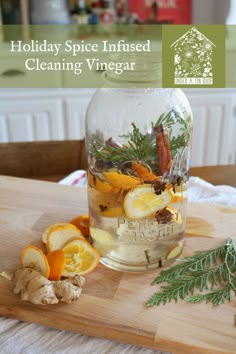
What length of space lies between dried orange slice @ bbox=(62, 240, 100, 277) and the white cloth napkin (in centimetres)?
32

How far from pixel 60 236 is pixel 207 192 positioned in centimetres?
38

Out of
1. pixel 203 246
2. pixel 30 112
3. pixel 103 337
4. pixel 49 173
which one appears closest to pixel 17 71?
pixel 30 112

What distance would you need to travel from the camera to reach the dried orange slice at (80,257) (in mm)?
649

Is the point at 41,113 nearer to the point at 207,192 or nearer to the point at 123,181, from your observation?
the point at 207,192

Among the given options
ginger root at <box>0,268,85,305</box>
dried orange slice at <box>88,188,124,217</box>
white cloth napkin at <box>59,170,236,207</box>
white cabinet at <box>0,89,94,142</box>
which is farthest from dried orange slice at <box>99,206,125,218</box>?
white cabinet at <box>0,89,94,142</box>

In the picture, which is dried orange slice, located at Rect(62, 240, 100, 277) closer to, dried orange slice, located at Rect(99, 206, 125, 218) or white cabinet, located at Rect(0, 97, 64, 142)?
dried orange slice, located at Rect(99, 206, 125, 218)

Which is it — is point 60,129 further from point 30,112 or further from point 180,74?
point 180,74

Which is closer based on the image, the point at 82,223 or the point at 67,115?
the point at 82,223

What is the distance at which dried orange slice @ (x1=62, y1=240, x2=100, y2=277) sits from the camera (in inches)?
25.6

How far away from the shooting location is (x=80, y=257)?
2.19ft

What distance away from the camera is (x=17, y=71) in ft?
5.02

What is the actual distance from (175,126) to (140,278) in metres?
0.23

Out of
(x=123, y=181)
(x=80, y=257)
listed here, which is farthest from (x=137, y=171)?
(x=80, y=257)

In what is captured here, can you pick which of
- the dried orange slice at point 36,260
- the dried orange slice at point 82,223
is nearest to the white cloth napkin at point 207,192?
the dried orange slice at point 82,223
